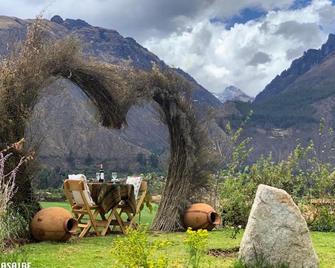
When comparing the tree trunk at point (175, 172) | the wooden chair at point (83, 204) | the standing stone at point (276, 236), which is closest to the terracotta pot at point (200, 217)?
the tree trunk at point (175, 172)

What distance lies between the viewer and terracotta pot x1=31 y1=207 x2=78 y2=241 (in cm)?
875

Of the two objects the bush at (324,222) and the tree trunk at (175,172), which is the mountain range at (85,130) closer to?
the tree trunk at (175,172)

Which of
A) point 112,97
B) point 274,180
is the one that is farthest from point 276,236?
point 274,180

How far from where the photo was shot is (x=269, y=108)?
178 meters

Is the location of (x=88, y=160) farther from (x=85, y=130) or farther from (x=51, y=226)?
(x=51, y=226)

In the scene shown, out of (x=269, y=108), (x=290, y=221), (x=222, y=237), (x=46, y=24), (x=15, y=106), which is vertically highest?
(x=269, y=108)

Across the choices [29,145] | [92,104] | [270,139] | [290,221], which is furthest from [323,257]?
[270,139]

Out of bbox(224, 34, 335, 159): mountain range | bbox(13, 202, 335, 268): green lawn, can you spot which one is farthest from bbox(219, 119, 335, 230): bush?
bbox(224, 34, 335, 159): mountain range

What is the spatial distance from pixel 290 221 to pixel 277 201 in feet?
0.83

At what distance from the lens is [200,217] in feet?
36.8

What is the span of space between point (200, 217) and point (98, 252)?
3.73 meters

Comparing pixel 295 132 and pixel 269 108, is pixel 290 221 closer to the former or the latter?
pixel 295 132

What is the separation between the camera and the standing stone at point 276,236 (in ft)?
19.7

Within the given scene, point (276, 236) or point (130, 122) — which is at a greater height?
point (130, 122)
